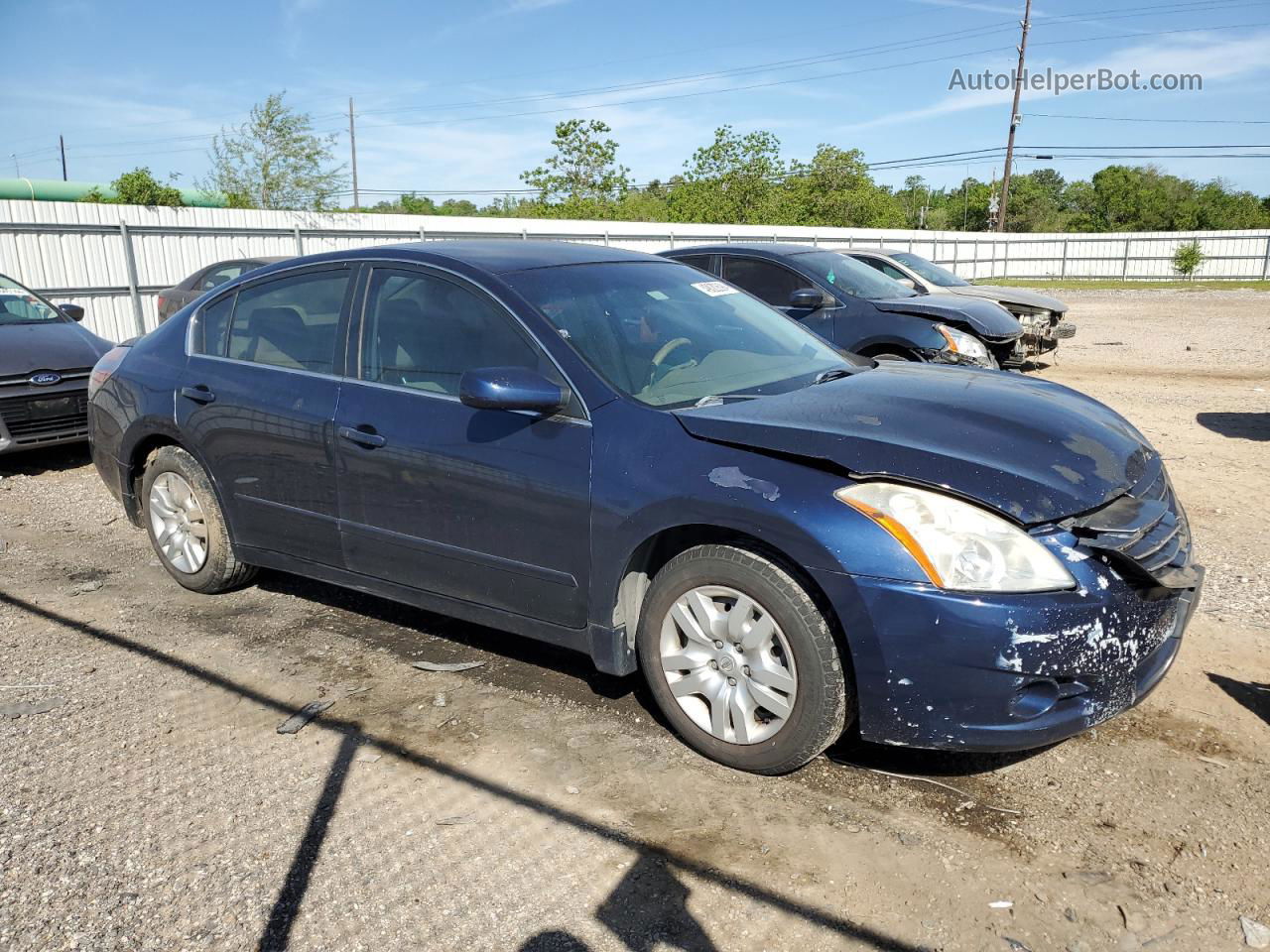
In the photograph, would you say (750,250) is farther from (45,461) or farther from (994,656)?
(994,656)

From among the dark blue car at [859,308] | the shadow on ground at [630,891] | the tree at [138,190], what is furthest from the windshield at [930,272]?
the tree at [138,190]

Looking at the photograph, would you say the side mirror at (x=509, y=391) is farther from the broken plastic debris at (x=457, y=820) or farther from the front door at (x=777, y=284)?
the front door at (x=777, y=284)

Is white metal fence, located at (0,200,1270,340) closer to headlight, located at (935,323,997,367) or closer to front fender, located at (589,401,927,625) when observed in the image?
front fender, located at (589,401,927,625)

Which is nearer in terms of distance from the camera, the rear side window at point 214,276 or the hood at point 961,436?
the hood at point 961,436

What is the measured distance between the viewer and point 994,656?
2.75 metres

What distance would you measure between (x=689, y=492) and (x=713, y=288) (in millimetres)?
1699

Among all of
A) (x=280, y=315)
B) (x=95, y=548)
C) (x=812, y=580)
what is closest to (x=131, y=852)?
(x=812, y=580)

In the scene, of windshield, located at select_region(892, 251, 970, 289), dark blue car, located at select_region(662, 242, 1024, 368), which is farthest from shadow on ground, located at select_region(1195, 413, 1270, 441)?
windshield, located at select_region(892, 251, 970, 289)

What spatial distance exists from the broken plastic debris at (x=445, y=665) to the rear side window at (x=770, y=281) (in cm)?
622

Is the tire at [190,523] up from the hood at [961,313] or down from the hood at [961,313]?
down

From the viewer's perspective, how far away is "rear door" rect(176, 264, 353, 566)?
13.7 feet

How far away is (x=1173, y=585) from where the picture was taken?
117 inches

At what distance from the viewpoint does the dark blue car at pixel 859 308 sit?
912 centimetres

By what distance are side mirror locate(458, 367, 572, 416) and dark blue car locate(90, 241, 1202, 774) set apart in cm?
1
